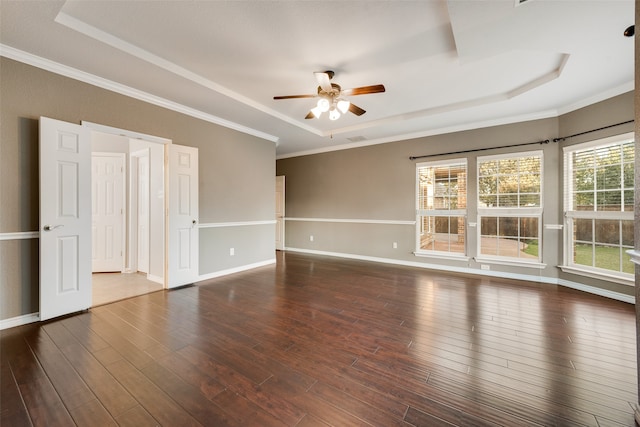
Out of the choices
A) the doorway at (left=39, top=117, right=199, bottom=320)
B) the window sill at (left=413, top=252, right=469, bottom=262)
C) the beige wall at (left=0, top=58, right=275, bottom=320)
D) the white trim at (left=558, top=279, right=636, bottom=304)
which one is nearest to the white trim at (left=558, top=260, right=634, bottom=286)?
the white trim at (left=558, top=279, right=636, bottom=304)

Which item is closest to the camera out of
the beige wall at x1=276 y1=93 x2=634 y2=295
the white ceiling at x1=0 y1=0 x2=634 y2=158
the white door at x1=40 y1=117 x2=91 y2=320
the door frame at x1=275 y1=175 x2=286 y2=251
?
the white ceiling at x1=0 y1=0 x2=634 y2=158

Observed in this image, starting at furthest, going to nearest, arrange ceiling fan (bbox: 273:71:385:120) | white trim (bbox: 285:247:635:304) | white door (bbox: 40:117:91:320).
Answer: white trim (bbox: 285:247:635:304), ceiling fan (bbox: 273:71:385:120), white door (bbox: 40:117:91:320)

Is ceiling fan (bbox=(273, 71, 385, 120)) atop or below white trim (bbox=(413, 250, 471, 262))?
atop

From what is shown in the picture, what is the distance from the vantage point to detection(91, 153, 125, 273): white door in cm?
460

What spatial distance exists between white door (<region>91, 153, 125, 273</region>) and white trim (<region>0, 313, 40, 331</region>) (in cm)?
220

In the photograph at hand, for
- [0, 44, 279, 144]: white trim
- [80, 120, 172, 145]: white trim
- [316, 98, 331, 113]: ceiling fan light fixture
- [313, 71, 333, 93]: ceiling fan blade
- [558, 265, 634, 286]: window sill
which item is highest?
[0, 44, 279, 144]: white trim

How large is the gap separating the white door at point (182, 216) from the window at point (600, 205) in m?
5.77

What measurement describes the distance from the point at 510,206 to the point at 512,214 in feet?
0.47

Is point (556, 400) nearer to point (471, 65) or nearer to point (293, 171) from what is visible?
point (471, 65)

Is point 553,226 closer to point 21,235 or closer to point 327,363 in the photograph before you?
point 327,363

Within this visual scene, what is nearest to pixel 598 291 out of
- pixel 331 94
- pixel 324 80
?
pixel 331 94

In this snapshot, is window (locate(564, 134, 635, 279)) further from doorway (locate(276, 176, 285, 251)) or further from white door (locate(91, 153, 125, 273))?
white door (locate(91, 153, 125, 273))

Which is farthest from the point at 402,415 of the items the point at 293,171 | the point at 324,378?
the point at 293,171

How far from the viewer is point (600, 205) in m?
3.53
